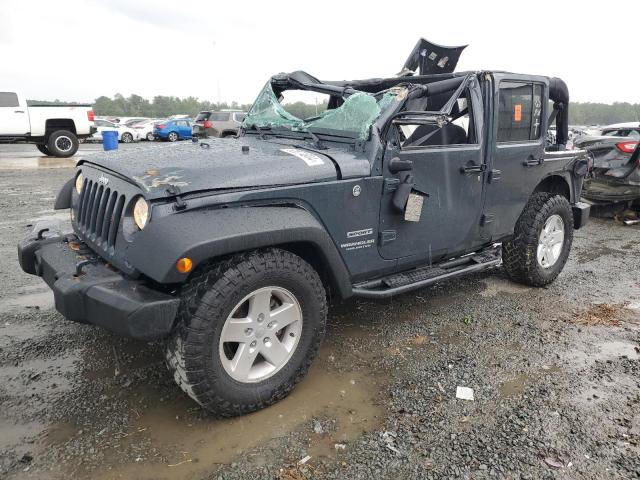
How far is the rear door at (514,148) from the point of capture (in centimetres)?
408

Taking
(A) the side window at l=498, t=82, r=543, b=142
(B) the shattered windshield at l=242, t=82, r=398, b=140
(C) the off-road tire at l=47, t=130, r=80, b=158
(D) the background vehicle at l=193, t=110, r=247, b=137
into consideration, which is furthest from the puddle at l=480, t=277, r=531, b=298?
(D) the background vehicle at l=193, t=110, r=247, b=137

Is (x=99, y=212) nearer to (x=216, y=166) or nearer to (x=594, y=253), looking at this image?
(x=216, y=166)

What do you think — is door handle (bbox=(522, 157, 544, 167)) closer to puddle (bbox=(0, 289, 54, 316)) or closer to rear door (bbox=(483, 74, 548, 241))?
rear door (bbox=(483, 74, 548, 241))

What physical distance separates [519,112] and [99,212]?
11.4 ft

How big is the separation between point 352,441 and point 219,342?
0.86 metres

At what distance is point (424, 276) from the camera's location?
12.3 ft

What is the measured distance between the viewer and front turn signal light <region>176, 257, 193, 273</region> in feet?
7.58

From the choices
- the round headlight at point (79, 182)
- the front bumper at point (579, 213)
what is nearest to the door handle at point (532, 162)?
the front bumper at point (579, 213)

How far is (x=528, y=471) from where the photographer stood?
7.79 feet

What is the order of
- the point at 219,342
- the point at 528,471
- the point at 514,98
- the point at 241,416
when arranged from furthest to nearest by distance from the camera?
the point at 514,98 → the point at 241,416 → the point at 219,342 → the point at 528,471

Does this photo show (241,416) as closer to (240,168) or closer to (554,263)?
(240,168)

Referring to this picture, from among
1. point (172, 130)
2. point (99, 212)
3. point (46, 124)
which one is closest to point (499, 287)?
point (99, 212)

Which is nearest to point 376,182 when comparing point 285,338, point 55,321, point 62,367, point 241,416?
point 285,338

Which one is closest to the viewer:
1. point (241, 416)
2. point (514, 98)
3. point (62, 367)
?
point (241, 416)
